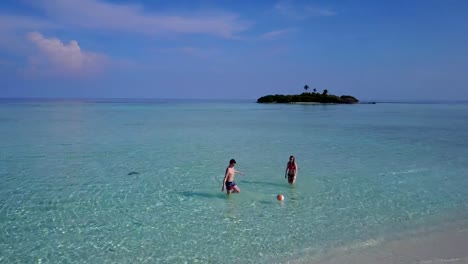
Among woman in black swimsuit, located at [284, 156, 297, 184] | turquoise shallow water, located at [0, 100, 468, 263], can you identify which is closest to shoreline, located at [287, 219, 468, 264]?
turquoise shallow water, located at [0, 100, 468, 263]

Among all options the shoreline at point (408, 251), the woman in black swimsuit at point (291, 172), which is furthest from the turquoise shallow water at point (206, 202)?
the woman in black swimsuit at point (291, 172)

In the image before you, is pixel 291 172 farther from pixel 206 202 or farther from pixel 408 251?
pixel 408 251

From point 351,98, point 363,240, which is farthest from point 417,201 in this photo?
point 351,98

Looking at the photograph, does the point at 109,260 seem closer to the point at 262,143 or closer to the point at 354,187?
the point at 354,187

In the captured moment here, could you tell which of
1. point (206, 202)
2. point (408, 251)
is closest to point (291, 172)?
point (206, 202)

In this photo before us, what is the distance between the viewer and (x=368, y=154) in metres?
30.3

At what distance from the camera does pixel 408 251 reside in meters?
11.4

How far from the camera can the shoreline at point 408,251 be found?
10.8 meters

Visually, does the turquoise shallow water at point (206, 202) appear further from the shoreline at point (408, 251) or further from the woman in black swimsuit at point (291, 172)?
the woman in black swimsuit at point (291, 172)

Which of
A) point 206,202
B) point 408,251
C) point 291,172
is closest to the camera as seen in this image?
point 408,251

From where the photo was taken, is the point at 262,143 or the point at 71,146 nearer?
the point at 71,146

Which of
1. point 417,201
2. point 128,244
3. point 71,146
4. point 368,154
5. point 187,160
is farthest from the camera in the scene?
point 71,146

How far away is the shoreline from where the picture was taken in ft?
35.3

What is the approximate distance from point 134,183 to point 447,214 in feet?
47.3
